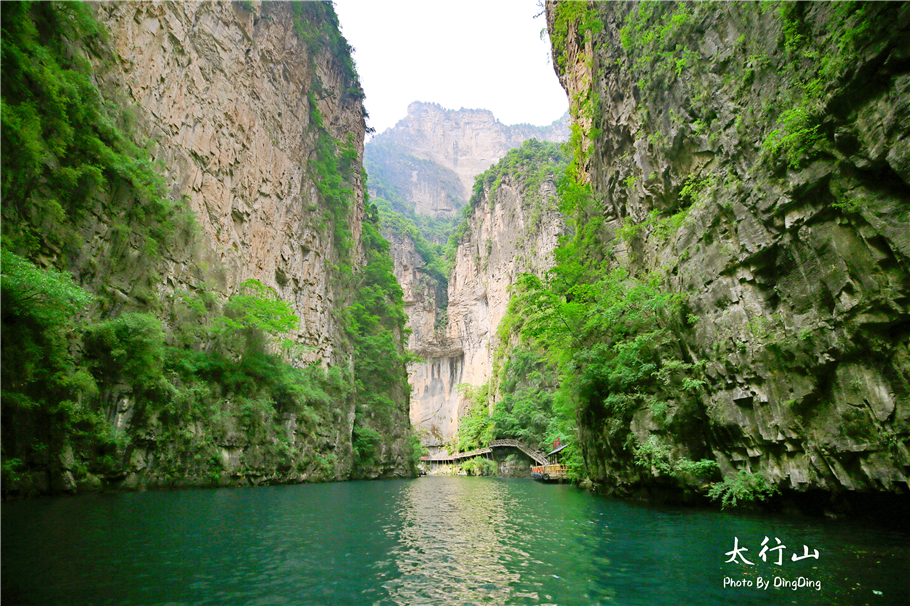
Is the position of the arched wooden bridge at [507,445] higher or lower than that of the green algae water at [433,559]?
higher

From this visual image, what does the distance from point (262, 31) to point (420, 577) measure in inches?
1283

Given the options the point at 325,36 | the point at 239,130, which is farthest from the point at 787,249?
the point at 325,36

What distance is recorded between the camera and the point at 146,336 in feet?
43.9

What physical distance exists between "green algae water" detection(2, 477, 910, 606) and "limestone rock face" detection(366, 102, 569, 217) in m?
97.4

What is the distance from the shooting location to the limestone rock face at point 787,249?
22.9 feet

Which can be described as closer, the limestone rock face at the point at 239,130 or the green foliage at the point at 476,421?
the limestone rock face at the point at 239,130

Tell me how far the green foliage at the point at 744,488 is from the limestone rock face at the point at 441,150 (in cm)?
9702

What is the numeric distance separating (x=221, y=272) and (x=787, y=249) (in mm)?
21840

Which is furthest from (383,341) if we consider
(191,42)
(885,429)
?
(885,429)

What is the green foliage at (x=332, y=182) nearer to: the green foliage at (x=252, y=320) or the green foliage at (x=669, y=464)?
the green foliage at (x=252, y=320)

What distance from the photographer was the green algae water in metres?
4.89

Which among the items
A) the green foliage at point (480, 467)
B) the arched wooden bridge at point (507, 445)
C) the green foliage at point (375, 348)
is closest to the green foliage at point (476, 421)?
the arched wooden bridge at point (507, 445)

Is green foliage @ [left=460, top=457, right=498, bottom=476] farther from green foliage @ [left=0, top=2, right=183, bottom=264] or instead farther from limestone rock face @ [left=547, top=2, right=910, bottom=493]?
green foliage @ [left=0, top=2, right=183, bottom=264]

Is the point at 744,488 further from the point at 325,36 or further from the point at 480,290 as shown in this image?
the point at 480,290
